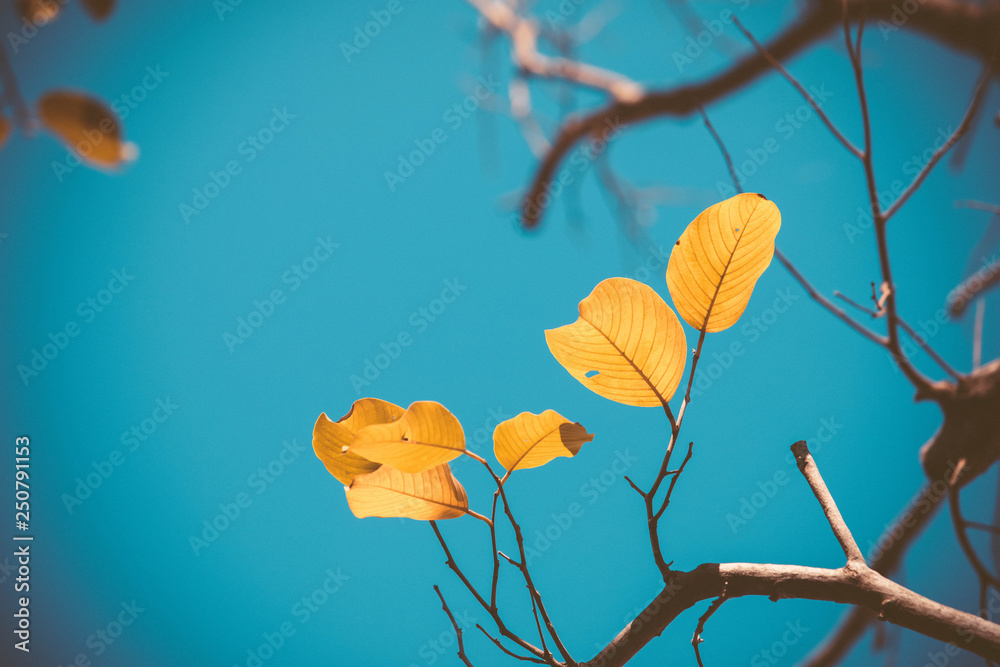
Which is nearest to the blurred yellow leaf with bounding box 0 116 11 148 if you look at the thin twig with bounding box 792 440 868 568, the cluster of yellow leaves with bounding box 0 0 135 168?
the cluster of yellow leaves with bounding box 0 0 135 168

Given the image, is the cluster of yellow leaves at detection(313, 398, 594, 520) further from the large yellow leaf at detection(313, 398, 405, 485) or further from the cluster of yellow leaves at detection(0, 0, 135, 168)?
the cluster of yellow leaves at detection(0, 0, 135, 168)

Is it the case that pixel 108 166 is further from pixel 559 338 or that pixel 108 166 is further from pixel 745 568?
pixel 745 568

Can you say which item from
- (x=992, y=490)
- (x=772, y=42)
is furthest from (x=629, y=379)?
(x=992, y=490)

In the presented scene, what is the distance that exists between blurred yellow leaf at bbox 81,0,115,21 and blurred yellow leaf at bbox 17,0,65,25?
0.04 meters

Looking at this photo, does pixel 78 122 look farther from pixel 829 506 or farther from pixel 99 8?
pixel 829 506

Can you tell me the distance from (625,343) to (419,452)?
0.24 metres

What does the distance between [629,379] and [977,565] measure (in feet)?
2.05

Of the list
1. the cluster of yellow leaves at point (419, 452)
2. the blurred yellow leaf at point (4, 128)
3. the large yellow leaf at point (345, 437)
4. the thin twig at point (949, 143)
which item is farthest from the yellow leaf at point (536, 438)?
the blurred yellow leaf at point (4, 128)

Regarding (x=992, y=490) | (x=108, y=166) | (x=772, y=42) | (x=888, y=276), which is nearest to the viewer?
(x=108, y=166)

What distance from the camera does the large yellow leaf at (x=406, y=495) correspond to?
521mm

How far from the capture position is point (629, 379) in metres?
0.52

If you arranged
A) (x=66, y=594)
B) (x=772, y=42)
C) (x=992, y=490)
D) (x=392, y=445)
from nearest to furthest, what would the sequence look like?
(x=392, y=445), (x=772, y=42), (x=992, y=490), (x=66, y=594)

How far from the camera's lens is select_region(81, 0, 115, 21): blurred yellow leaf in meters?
0.64

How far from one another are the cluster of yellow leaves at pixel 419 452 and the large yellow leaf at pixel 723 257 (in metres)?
0.19
